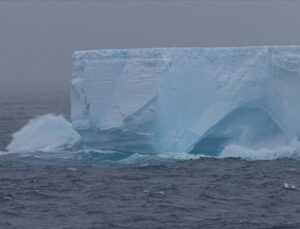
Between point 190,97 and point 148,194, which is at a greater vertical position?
point 190,97

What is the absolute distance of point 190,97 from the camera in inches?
793

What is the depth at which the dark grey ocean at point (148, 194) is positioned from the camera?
1253cm

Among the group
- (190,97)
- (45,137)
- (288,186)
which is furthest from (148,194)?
(45,137)

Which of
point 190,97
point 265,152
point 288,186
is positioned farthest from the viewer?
point 190,97

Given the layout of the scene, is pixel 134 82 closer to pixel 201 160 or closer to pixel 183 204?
pixel 201 160

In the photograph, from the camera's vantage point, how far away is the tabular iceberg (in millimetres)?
19453

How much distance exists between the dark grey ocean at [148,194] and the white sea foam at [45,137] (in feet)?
7.43

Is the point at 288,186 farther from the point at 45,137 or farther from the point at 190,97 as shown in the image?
the point at 45,137

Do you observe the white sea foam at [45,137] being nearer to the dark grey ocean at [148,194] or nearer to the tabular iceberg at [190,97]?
the dark grey ocean at [148,194]

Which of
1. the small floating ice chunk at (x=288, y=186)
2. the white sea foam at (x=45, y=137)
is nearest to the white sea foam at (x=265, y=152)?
the small floating ice chunk at (x=288, y=186)

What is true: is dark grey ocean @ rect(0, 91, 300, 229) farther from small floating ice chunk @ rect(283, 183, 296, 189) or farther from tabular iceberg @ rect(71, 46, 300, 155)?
tabular iceberg @ rect(71, 46, 300, 155)

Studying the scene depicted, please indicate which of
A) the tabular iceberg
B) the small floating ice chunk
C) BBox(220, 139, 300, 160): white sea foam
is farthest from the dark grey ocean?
the tabular iceberg

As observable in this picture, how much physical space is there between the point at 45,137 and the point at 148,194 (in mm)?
9165

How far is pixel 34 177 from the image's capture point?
17.0 meters
